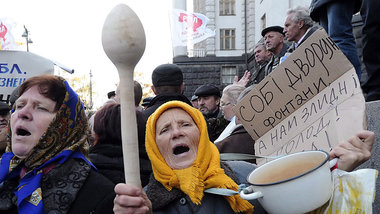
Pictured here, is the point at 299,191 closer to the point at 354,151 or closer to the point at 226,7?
the point at 354,151

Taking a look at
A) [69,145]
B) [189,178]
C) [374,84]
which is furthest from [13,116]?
[374,84]

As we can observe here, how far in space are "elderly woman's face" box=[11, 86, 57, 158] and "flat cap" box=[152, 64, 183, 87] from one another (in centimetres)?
149

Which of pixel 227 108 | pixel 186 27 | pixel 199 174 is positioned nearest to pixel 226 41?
pixel 186 27

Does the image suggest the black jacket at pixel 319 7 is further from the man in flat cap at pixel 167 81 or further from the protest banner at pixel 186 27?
the protest banner at pixel 186 27

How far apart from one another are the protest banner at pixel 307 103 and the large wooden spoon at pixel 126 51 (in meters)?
0.98

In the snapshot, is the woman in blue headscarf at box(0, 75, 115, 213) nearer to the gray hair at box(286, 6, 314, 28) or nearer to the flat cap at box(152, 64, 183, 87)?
the flat cap at box(152, 64, 183, 87)

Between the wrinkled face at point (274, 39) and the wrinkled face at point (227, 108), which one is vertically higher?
the wrinkled face at point (274, 39)

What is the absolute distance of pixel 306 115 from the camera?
1.90 metres

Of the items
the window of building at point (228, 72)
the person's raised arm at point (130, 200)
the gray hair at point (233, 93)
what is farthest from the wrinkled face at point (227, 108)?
the window of building at point (228, 72)

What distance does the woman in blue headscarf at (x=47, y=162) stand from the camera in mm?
1855

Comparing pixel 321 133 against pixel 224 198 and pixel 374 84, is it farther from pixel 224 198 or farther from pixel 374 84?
pixel 374 84

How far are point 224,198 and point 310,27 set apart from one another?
3.42 meters

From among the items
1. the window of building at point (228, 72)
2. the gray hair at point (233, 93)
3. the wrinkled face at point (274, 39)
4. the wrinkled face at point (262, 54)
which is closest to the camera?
the gray hair at point (233, 93)

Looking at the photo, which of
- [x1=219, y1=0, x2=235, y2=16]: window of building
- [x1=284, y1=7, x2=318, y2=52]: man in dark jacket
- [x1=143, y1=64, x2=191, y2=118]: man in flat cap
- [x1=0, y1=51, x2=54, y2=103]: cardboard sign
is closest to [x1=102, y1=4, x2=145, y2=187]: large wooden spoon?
[x1=143, y1=64, x2=191, y2=118]: man in flat cap
